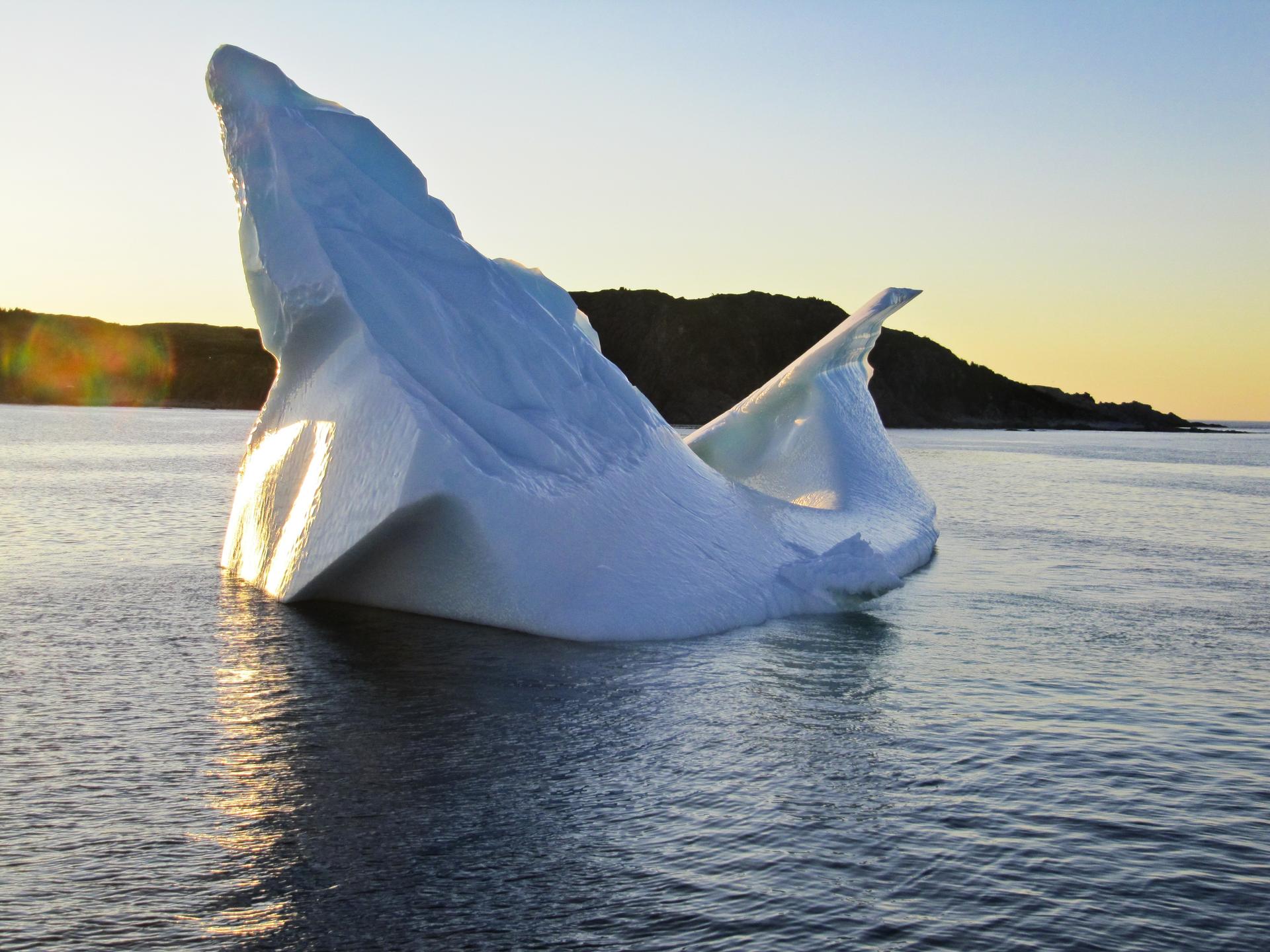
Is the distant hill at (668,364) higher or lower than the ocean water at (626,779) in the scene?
higher

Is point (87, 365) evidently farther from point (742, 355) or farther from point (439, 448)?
point (439, 448)

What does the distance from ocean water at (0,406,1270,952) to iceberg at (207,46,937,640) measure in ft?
1.73

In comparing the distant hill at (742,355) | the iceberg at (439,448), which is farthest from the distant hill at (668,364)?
the iceberg at (439,448)

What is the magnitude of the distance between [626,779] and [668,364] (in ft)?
377

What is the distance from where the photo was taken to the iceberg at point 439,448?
34.7ft

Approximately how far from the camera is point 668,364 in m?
121

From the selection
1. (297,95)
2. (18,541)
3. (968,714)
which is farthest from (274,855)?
(18,541)

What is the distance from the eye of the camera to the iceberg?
34.7ft

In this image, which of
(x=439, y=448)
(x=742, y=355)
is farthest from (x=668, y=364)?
(x=439, y=448)

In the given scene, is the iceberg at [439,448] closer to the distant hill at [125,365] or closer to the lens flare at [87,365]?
the distant hill at [125,365]

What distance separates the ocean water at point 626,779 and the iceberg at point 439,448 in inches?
20.7

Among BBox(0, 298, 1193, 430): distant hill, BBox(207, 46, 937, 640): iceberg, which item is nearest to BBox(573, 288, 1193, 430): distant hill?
BBox(0, 298, 1193, 430): distant hill

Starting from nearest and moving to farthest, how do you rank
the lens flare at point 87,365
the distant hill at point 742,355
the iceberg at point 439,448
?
the iceberg at point 439,448 < the distant hill at point 742,355 < the lens flare at point 87,365

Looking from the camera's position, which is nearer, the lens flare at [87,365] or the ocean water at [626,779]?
the ocean water at [626,779]
